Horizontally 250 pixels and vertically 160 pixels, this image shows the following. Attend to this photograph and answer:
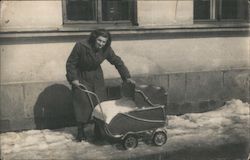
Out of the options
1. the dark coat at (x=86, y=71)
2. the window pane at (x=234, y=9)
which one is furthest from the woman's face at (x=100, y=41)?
the window pane at (x=234, y=9)

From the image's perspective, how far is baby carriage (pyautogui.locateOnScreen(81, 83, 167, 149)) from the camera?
235 inches

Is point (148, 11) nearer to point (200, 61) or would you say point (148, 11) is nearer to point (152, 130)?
point (200, 61)

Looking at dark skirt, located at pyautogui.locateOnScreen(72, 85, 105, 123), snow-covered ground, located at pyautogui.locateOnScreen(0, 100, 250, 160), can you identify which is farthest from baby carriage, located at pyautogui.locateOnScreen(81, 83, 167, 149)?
snow-covered ground, located at pyautogui.locateOnScreen(0, 100, 250, 160)

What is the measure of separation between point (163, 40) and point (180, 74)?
782 mm

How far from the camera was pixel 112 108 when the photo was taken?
20.0 ft

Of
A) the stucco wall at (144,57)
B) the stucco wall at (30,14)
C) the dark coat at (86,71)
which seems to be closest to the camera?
the dark coat at (86,71)

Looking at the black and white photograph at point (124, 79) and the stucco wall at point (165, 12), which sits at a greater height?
the stucco wall at point (165, 12)

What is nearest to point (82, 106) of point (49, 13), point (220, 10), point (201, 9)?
point (49, 13)

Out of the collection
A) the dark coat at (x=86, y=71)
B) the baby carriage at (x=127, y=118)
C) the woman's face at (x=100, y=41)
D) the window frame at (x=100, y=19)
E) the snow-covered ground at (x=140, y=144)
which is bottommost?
the snow-covered ground at (x=140, y=144)

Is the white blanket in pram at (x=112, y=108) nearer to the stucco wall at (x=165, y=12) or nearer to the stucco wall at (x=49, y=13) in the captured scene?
the stucco wall at (x=49, y=13)

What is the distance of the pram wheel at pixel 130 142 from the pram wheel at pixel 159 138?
32cm

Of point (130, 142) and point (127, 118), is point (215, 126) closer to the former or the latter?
point (130, 142)

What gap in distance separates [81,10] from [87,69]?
160 centimetres

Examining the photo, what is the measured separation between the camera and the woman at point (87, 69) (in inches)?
244
